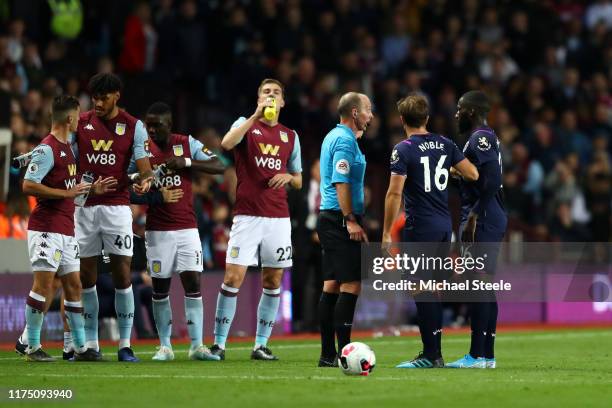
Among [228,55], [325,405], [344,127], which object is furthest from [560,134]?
[325,405]

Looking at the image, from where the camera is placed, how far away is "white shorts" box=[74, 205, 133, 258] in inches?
515

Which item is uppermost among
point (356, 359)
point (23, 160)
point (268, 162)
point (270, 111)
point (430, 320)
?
point (270, 111)

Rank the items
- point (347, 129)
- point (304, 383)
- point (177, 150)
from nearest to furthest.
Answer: point (304, 383)
point (347, 129)
point (177, 150)

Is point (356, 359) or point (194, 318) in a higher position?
point (194, 318)

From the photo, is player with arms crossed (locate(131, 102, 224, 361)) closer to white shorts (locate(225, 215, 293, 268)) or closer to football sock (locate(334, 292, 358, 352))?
white shorts (locate(225, 215, 293, 268))

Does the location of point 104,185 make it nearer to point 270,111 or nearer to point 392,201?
point 270,111

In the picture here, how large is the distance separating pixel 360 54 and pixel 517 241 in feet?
15.0

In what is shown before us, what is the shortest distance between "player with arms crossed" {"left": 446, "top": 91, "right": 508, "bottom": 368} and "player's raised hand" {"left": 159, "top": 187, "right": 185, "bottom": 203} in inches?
110

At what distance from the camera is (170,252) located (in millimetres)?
13469

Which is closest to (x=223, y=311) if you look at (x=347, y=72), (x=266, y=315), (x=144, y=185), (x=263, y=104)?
(x=266, y=315)

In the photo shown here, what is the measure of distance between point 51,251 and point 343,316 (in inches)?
110

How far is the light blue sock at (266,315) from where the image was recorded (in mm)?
13836

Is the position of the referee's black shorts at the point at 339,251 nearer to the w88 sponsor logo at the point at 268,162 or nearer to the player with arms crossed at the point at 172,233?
the w88 sponsor logo at the point at 268,162

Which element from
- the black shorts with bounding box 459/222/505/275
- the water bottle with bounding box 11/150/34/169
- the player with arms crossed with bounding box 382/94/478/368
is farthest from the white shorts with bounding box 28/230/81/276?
the black shorts with bounding box 459/222/505/275
